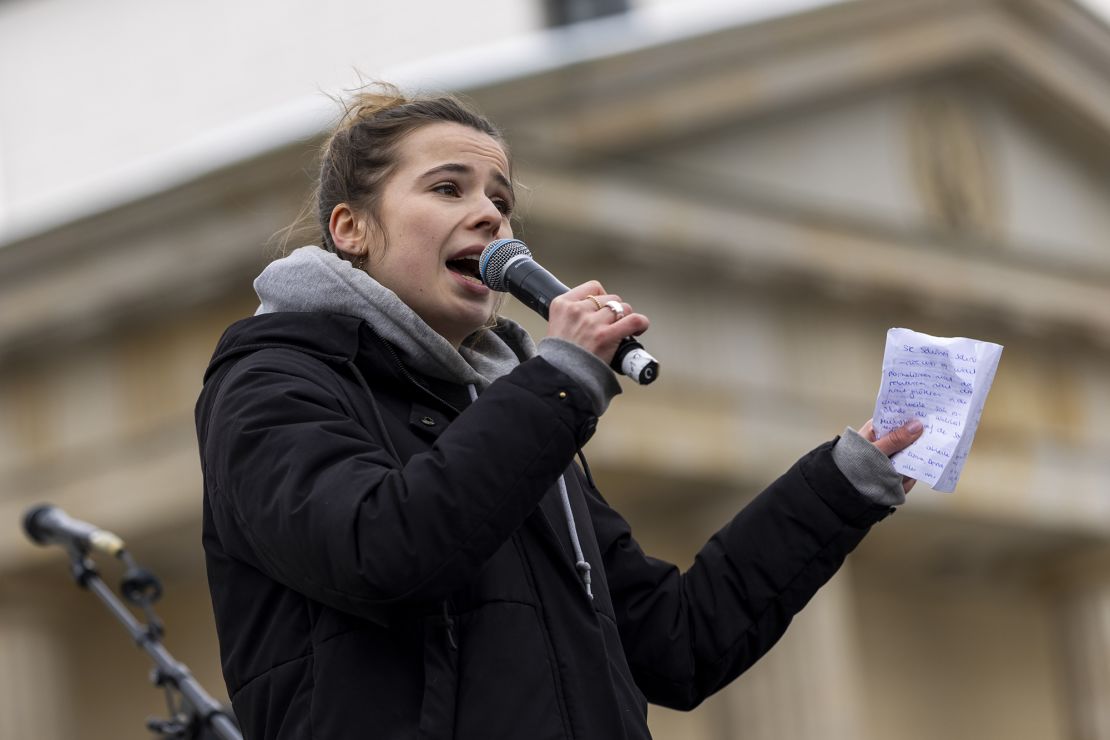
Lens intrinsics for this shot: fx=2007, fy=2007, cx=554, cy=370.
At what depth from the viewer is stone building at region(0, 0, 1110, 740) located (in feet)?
50.6

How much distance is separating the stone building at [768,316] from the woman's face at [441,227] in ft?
35.3

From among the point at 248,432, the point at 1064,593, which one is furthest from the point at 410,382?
the point at 1064,593

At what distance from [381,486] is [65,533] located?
8.02ft

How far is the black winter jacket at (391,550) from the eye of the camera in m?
2.55

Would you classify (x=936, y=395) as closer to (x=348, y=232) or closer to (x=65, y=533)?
(x=348, y=232)

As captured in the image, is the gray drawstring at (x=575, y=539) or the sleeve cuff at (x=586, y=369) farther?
the gray drawstring at (x=575, y=539)

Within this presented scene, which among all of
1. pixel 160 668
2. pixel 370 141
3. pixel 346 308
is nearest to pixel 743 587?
pixel 346 308

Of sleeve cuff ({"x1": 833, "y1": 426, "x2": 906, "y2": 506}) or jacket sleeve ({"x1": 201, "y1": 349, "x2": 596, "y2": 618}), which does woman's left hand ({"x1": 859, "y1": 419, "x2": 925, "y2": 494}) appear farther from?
jacket sleeve ({"x1": 201, "y1": 349, "x2": 596, "y2": 618})

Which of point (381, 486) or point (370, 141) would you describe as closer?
point (381, 486)

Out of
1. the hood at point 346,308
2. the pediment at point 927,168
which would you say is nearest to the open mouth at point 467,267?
the hood at point 346,308

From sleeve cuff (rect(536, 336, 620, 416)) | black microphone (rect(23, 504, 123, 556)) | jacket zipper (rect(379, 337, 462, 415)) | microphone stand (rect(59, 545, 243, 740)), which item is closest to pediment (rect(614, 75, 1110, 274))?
→ black microphone (rect(23, 504, 123, 556))

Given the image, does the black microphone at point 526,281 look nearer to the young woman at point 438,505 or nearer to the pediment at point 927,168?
the young woman at point 438,505

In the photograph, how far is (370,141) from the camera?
3.13 meters

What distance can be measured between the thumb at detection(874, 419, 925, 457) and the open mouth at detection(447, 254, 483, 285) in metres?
0.69
